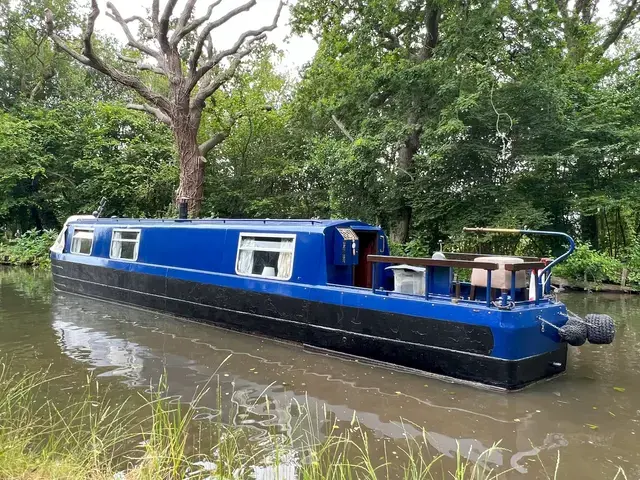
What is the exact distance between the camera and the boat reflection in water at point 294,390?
410 cm

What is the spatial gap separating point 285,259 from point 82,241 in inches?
251

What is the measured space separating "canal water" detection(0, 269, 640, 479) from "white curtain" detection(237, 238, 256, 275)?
1.01 meters

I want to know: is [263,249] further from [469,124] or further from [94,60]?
[94,60]

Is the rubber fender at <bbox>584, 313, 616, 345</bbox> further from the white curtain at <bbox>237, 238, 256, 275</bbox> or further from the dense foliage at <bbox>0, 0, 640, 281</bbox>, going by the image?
the dense foliage at <bbox>0, 0, 640, 281</bbox>

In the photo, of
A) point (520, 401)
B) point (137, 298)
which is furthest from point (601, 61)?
point (137, 298)

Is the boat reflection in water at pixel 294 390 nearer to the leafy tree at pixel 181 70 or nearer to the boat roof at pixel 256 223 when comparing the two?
the boat roof at pixel 256 223

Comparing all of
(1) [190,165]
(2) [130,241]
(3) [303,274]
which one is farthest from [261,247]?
(1) [190,165]

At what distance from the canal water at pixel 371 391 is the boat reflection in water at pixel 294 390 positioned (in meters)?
0.01

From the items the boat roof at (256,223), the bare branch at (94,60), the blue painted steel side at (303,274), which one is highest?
the bare branch at (94,60)

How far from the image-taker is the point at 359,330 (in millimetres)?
6082

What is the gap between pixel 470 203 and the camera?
12688 millimetres

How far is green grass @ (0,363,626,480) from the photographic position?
2.70 meters

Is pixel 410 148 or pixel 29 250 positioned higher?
pixel 410 148

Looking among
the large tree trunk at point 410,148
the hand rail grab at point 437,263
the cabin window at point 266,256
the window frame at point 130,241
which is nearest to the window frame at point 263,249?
the cabin window at point 266,256
